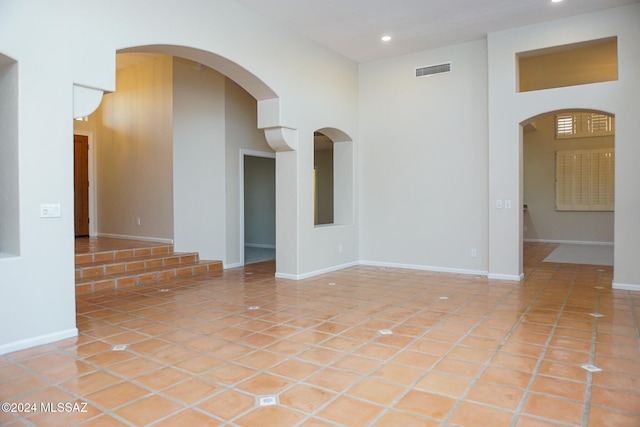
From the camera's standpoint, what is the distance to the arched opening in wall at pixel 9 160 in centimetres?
328

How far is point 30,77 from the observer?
3291mm

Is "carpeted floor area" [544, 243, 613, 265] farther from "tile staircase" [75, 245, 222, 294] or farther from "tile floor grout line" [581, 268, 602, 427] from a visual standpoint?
"tile staircase" [75, 245, 222, 294]

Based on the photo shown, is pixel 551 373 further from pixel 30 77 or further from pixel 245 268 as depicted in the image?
pixel 245 268

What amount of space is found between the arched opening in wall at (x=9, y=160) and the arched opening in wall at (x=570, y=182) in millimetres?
9576

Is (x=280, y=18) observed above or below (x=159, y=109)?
above

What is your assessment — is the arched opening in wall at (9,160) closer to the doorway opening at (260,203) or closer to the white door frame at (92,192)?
the white door frame at (92,192)

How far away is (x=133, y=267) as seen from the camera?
20.2 feet

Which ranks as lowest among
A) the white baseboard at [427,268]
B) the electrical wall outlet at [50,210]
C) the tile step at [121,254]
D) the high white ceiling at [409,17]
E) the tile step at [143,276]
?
the white baseboard at [427,268]

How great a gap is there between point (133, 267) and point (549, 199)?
975cm

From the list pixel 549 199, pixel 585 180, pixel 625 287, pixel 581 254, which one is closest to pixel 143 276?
pixel 625 287

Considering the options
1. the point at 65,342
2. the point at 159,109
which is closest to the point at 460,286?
the point at 65,342

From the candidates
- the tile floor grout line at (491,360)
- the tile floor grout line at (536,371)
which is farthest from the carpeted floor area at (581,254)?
the tile floor grout line at (536,371)

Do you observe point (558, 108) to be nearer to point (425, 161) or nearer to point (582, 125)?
point (425, 161)

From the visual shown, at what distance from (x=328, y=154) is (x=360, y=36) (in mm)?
5830
